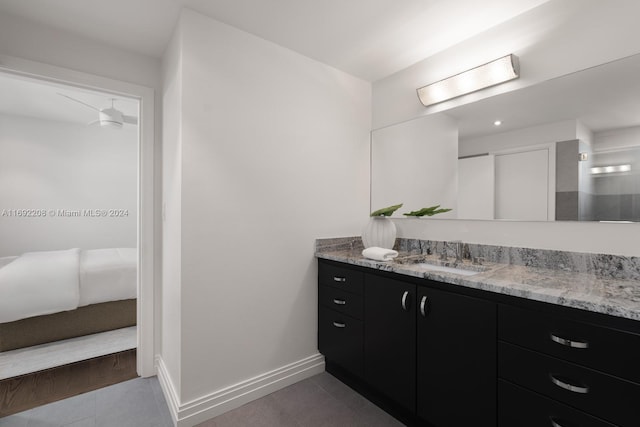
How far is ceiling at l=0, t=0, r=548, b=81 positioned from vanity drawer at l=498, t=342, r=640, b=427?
1.83m

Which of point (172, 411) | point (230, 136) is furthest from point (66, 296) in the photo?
point (230, 136)

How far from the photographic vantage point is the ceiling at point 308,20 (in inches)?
66.5

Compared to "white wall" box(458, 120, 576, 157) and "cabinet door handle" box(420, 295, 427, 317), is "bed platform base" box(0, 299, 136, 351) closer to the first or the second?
"cabinet door handle" box(420, 295, 427, 317)

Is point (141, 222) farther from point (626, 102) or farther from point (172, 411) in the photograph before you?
point (626, 102)

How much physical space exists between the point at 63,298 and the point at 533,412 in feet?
11.8

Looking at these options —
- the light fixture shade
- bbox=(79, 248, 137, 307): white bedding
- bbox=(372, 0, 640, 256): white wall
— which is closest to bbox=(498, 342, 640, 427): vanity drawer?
bbox=(372, 0, 640, 256): white wall

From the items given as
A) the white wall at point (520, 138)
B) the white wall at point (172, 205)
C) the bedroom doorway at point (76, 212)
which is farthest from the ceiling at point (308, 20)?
the white wall at point (520, 138)

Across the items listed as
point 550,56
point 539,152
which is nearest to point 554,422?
point 539,152

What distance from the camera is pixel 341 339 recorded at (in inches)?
82.5

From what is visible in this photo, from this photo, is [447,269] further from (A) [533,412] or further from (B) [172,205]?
(B) [172,205]

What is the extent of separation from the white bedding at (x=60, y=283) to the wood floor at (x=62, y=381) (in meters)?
0.64

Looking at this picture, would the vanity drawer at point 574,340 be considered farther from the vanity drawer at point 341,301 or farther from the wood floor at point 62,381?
the wood floor at point 62,381

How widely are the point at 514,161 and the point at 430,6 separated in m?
1.05

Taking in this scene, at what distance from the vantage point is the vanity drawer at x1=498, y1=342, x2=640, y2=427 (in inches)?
38.0
